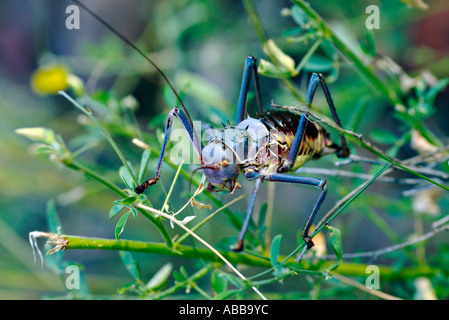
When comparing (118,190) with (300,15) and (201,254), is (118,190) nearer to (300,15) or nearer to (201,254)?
(201,254)

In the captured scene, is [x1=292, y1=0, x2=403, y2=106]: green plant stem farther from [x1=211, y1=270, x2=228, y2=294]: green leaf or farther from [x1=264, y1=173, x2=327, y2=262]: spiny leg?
[x1=211, y1=270, x2=228, y2=294]: green leaf

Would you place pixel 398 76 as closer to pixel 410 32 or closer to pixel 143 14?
pixel 410 32

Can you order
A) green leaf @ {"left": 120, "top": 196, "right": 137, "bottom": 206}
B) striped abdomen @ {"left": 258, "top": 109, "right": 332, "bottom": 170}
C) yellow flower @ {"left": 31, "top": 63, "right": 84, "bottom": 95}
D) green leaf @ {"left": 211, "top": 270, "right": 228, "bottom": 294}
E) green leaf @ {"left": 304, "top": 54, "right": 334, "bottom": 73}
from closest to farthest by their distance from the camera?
1. green leaf @ {"left": 120, "top": 196, "right": 137, "bottom": 206}
2. green leaf @ {"left": 211, "top": 270, "right": 228, "bottom": 294}
3. striped abdomen @ {"left": 258, "top": 109, "right": 332, "bottom": 170}
4. green leaf @ {"left": 304, "top": 54, "right": 334, "bottom": 73}
5. yellow flower @ {"left": 31, "top": 63, "right": 84, "bottom": 95}

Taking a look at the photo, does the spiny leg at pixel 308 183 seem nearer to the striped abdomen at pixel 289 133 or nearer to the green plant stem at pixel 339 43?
the striped abdomen at pixel 289 133

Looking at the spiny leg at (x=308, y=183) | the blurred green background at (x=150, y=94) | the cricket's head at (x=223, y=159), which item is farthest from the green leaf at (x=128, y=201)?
the blurred green background at (x=150, y=94)

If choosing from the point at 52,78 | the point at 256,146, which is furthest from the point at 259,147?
the point at 52,78

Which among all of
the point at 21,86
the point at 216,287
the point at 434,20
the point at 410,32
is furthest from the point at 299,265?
the point at 21,86

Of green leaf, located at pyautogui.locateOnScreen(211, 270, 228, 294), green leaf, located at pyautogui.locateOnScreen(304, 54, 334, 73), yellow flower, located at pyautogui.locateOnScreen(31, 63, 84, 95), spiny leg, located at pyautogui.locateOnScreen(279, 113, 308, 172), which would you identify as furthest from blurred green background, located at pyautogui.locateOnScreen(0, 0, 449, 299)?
green leaf, located at pyautogui.locateOnScreen(211, 270, 228, 294)
